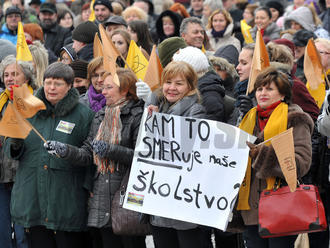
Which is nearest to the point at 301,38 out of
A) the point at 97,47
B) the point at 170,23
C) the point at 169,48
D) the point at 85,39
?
the point at 170,23

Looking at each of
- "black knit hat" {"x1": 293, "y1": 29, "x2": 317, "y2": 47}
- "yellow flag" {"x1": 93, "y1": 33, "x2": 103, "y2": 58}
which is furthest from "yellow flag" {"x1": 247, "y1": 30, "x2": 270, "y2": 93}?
"black knit hat" {"x1": 293, "y1": 29, "x2": 317, "y2": 47}

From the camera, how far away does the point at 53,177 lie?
6.18m

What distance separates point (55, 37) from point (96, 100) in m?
5.30

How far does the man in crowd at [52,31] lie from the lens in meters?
11.8

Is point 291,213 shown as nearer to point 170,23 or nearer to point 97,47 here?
point 97,47

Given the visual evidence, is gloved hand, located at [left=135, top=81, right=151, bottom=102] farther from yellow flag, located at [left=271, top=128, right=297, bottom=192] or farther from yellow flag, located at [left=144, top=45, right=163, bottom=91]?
yellow flag, located at [left=271, top=128, right=297, bottom=192]

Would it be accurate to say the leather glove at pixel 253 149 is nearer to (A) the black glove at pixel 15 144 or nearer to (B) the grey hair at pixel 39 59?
(A) the black glove at pixel 15 144

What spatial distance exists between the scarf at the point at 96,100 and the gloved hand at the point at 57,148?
2.96 feet

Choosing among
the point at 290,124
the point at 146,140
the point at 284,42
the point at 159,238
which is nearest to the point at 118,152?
the point at 146,140

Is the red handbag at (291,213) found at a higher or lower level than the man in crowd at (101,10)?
lower

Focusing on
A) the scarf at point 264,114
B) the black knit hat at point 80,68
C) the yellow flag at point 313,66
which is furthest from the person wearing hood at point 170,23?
the scarf at point 264,114

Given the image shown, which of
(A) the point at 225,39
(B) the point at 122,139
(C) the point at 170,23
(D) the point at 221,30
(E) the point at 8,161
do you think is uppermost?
(C) the point at 170,23

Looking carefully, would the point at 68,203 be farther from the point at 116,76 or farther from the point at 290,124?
the point at 290,124

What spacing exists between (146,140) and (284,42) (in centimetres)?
266
